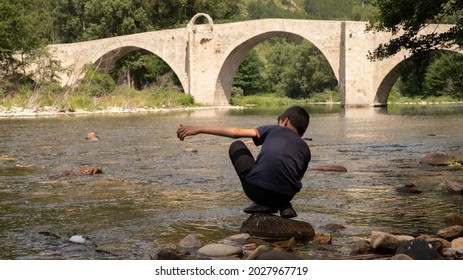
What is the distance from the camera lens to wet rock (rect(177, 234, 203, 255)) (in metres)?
4.00

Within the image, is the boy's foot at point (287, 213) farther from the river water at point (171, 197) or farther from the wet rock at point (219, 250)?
the wet rock at point (219, 250)

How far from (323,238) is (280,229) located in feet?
0.81

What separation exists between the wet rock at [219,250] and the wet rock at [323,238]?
Answer: 1.79 feet

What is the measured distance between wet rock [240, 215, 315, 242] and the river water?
0.11m

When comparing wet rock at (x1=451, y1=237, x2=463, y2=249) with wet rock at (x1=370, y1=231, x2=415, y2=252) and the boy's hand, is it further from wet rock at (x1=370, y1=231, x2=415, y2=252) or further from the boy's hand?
the boy's hand

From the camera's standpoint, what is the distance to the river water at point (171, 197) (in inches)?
172

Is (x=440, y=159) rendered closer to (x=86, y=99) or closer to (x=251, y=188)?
(x=251, y=188)

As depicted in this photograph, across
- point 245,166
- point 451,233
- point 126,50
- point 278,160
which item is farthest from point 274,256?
point 126,50

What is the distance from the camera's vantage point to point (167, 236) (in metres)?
4.45

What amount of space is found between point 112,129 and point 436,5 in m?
7.70

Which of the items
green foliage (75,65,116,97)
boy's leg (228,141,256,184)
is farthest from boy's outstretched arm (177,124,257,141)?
green foliage (75,65,116,97)

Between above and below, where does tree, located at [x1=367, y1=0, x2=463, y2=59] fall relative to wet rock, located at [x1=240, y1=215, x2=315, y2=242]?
above
